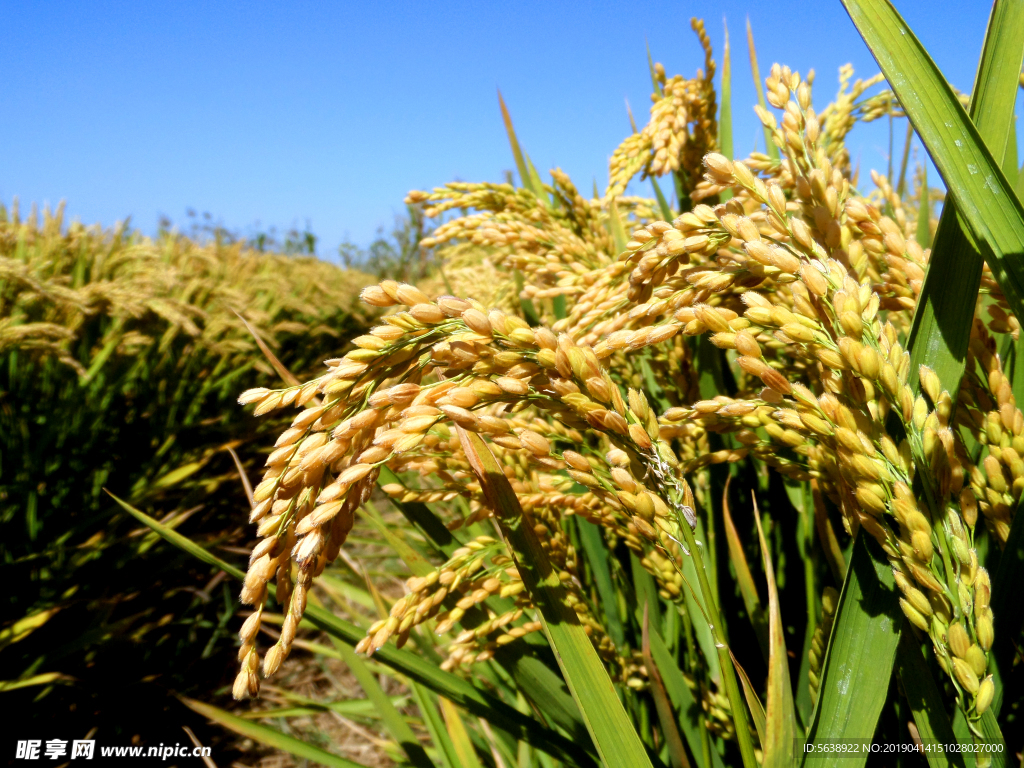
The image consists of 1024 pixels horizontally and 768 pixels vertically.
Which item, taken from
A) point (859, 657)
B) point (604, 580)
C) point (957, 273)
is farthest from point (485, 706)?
point (957, 273)

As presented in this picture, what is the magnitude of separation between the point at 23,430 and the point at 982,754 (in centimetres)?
368

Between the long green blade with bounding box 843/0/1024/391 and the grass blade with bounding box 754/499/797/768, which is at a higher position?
the long green blade with bounding box 843/0/1024/391

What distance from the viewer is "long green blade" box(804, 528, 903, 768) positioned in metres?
0.70

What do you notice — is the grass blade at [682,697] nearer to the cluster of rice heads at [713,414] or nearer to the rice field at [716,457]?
the rice field at [716,457]

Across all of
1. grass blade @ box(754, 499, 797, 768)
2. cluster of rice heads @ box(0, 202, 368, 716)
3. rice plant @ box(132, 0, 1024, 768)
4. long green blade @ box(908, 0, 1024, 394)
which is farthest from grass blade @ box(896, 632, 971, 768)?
cluster of rice heads @ box(0, 202, 368, 716)

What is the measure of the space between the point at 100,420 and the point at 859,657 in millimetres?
3775

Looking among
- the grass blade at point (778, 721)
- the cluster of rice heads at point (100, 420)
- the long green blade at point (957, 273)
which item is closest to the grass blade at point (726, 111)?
the long green blade at point (957, 273)

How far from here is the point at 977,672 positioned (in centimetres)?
60

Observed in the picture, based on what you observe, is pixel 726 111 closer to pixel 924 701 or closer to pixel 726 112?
pixel 726 112

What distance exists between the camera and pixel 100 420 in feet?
10.8

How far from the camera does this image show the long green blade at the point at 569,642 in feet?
2.45

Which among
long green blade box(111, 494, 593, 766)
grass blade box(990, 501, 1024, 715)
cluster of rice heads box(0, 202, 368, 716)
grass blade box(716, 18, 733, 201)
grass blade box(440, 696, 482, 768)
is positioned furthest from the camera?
cluster of rice heads box(0, 202, 368, 716)

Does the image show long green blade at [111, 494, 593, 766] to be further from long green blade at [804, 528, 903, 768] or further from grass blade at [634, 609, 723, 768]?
long green blade at [804, 528, 903, 768]

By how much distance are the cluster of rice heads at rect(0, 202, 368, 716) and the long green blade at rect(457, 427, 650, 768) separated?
7.30 feet
